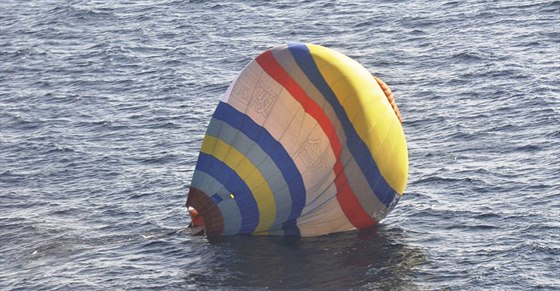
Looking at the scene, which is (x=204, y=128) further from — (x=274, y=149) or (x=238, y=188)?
(x=274, y=149)

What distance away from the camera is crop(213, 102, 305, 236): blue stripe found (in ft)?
237

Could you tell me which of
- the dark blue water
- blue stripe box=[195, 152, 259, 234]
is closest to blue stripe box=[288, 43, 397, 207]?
the dark blue water

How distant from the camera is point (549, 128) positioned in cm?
9038

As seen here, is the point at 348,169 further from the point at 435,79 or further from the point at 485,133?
the point at 435,79

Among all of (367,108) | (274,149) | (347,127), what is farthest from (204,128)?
(367,108)

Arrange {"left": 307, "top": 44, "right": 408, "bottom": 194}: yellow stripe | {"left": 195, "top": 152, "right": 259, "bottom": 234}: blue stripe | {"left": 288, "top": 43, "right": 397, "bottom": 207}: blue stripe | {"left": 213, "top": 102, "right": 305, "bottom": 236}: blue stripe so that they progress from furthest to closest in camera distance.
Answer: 1. {"left": 195, "top": 152, "right": 259, "bottom": 234}: blue stripe
2. {"left": 213, "top": 102, "right": 305, "bottom": 236}: blue stripe
3. {"left": 288, "top": 43, "right": 397, "bottom": 207}: blue stripe
4. {"left": 307, "top": 44, "right": 408, "bottom": 194}: yellow stripe

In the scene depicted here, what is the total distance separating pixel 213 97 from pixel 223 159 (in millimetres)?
30158

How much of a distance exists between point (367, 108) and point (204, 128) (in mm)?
27152

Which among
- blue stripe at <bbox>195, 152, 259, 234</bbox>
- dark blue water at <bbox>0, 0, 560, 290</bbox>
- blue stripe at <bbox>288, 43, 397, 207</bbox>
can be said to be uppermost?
blue stripe at <bbox>288, 43, 397, 207</bbox>

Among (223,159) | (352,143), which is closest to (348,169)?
(352,143)

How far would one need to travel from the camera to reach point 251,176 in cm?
7269

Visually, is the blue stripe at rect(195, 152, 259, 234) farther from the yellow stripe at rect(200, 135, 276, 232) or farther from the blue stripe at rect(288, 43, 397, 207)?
the blue stripe at rect(288, 43, 397, 207)

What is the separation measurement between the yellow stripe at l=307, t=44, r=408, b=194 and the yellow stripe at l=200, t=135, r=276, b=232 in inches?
242

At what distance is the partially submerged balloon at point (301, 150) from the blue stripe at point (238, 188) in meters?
0.06
